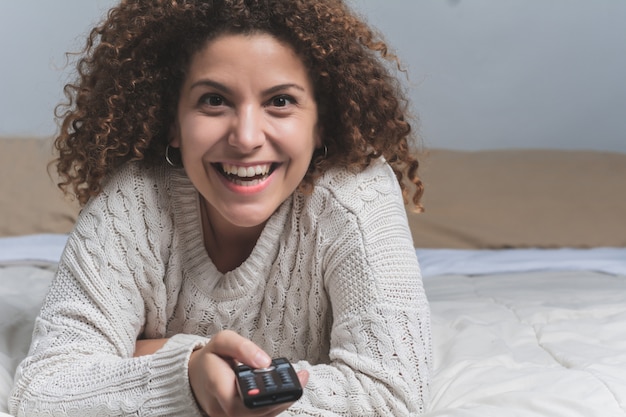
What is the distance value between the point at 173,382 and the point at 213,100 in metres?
0.41

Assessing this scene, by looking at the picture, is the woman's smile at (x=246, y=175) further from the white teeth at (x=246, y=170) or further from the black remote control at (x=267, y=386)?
the black remote control at (x=267, y=386)

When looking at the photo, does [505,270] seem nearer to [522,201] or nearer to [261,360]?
[522,201]

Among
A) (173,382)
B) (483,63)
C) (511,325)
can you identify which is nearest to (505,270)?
(511,325)

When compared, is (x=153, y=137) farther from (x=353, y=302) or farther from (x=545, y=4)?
(x=545, y=4)

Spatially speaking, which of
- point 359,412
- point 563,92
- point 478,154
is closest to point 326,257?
point 359,412

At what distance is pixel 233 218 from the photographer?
127 cm

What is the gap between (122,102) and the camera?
138cm

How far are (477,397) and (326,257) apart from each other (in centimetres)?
30

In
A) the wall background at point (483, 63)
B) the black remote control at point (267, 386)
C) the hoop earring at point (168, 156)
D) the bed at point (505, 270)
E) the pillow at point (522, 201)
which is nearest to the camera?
the black remote control at point (267, 386)

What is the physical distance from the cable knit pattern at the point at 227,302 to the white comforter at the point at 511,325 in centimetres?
10

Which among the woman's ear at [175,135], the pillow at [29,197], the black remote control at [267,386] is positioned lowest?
the pillow at [29,197]

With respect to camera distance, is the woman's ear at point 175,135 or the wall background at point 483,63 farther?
the wall background at point 483,63

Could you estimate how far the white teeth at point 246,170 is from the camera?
1239 mm

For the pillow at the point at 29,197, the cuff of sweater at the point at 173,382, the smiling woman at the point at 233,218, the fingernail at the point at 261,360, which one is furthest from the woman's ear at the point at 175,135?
the pillow at the point at 29,197
